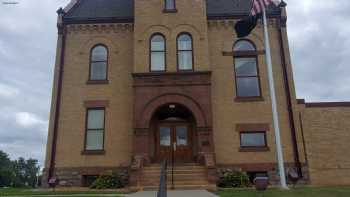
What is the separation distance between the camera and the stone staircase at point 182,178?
13.5 meters

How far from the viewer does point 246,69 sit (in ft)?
58.9

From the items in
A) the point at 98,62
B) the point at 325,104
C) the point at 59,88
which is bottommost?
the point at 325,104

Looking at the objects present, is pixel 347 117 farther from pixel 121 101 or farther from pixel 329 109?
pixel 121 101

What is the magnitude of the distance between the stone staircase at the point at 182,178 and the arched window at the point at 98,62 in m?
6.45

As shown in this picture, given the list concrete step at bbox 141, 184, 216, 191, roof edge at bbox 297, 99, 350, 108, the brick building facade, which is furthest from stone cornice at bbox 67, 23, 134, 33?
roof edge at bbox 297, 99, 350, 108

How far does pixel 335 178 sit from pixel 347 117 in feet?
11.5

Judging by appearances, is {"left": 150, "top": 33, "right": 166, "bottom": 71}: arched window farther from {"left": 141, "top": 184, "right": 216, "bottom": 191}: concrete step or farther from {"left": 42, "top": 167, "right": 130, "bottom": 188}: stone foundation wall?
{"left": 141, "top": 184, "right": 216, "bottom": 191}: concrete step

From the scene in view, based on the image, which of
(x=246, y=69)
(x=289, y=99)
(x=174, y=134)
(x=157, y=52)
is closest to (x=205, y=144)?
(x=174, y=134)

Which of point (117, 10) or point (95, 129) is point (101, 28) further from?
point (95, 129)

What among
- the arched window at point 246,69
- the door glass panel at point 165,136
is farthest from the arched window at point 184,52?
the door glass panel at point 165,136

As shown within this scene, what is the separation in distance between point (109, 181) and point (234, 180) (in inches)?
237

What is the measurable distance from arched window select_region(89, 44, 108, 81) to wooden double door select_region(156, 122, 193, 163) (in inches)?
180

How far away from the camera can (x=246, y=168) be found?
16.1m

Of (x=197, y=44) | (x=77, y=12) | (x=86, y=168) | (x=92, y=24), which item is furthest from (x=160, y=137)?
(x=77, y=12)
